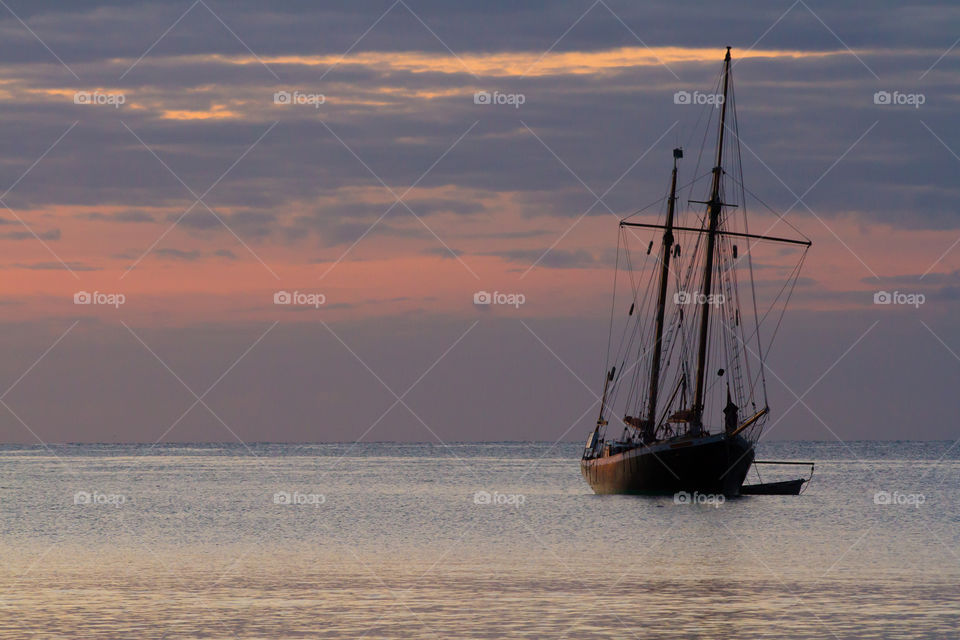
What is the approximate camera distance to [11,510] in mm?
75562

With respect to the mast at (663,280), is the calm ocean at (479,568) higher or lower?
lower

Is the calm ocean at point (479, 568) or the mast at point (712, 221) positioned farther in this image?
the mast at point (712, 221)

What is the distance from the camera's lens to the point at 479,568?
44344mm

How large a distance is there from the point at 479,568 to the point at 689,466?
122ft

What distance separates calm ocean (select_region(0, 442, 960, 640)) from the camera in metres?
32.1

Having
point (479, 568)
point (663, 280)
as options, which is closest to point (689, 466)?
point (663, 280)

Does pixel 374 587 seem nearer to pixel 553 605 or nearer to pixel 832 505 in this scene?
pixel 553 605

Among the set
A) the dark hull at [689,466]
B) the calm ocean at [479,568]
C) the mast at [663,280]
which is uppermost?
the mast at [663,280]

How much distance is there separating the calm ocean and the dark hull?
1.68 meters

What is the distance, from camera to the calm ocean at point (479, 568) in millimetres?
32062

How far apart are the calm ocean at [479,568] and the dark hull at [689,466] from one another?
1.68 meters

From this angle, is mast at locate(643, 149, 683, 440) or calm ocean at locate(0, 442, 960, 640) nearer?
calm ocean at locate(0, 442, 960, 640)

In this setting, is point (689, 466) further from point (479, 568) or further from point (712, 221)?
point (479, 568)

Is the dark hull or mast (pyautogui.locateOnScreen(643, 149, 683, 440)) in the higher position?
mast (pyautogui.locateOnScreen(643, 149, 683, 440))
